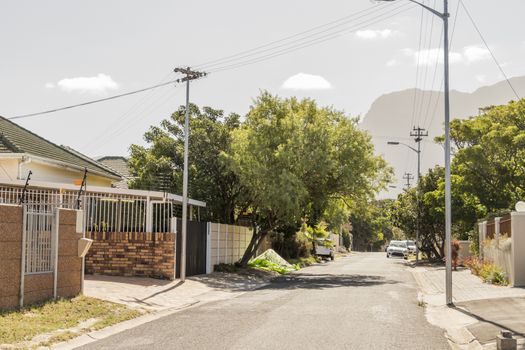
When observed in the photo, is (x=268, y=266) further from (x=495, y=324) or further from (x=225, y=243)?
(x=495, y=324)

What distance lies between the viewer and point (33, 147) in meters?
26.7

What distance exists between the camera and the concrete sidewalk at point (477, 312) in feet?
38.5

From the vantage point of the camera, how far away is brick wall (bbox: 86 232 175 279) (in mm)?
23109

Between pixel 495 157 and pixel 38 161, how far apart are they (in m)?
24.2

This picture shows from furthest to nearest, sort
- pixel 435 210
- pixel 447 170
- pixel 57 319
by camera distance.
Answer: pixel 435 210, pixel 447 170, pixel 57 319

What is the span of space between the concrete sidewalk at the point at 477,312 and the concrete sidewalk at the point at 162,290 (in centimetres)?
653

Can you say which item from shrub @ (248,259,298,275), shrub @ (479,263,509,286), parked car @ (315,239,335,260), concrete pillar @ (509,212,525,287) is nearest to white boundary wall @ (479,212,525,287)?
concrete pillar @ (509,212,525,287)

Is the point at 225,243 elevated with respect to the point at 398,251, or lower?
elevated

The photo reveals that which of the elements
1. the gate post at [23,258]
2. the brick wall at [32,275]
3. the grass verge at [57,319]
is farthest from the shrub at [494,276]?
the gate post at [23,258]

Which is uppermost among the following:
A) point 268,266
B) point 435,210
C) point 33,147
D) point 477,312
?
point 33,147

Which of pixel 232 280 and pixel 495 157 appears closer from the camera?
pixel 232 280

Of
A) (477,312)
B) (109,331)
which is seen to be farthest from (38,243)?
(477,312)

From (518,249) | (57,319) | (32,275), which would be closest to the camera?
(57,319)

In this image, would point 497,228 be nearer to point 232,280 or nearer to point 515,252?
point 515,252
